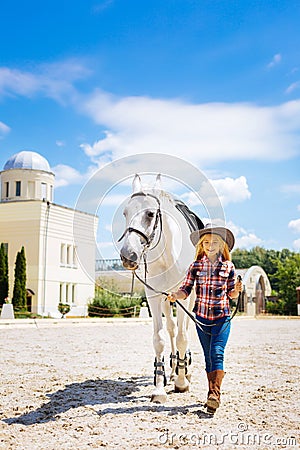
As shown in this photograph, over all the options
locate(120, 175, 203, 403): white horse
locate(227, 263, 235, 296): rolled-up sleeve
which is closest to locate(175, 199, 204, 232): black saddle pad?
locate(120, 175, 203, 403): white horse

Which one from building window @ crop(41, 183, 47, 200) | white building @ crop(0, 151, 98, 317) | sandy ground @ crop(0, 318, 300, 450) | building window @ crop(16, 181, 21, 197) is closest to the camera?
sandy ground @ crop(0, 318, 300, 450)

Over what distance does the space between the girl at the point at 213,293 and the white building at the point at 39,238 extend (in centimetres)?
3182

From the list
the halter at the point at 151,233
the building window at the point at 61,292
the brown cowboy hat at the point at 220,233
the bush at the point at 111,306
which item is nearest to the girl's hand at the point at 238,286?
the brown cowboy hat at the point at 220,233

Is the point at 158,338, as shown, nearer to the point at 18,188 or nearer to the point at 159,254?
the point at 159,254

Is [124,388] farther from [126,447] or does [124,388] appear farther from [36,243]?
[36,243]

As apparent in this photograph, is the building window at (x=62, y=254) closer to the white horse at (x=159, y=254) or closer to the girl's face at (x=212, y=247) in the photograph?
the white horse at (x=159, y=254)

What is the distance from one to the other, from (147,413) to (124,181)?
96.5 inches

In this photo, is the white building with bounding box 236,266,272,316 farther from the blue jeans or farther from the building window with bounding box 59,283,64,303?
the blue jeans

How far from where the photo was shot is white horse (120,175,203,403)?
5.04 m

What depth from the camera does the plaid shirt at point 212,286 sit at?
525 centimetres

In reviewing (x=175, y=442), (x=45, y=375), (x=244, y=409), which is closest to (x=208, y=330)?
(x=244, y=409)

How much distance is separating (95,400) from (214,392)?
54.1 inches

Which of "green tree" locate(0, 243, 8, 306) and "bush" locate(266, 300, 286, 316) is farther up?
"green tree" locate(0, 243, 8, 306)

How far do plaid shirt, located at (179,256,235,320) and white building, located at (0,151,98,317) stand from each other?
3186 cm
